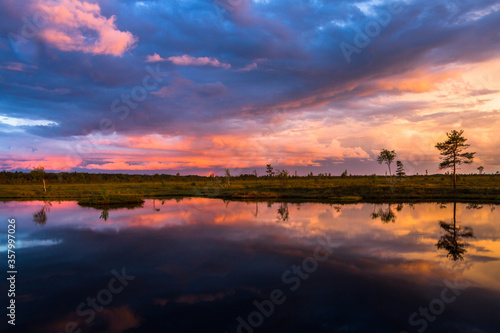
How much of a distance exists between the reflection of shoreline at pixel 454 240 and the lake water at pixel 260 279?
2.3 inches

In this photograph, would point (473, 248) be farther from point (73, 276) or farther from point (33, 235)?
point (33, 235)

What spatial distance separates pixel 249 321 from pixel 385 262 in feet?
26.8

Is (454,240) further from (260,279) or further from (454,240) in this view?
(260,279)

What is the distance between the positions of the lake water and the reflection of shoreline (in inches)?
2.3

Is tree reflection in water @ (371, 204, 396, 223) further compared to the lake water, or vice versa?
tree reflection in water @ (371, 204, 396, 223)

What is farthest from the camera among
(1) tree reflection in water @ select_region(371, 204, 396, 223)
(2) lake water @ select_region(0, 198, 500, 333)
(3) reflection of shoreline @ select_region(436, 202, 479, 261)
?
(1) tree reflection in water @ select_region(371, 204, 396, 223)

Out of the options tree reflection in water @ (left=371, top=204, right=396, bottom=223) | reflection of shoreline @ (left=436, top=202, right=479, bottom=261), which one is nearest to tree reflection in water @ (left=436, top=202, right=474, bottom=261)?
reflection of shoreline @ (left=436, top=202, right=479, bottom=261)

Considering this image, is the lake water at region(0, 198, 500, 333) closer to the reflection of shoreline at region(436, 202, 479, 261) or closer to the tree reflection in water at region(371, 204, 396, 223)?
the reflection of shoreline at region(436, 202, 479, 261)

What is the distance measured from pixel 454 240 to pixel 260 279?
13.5 metres

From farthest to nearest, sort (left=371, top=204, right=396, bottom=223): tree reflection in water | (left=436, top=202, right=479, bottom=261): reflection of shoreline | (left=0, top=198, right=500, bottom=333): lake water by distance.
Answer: (left=371, top=204, right=396, bottom=223): tree reflection in water
(left=436, top=202, right=479, bottom=261): reflection of shoreline
(left=0, top=198, right=500, bottom=333): lake water

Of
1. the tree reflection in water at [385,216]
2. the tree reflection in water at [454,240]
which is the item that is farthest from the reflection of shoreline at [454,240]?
the tree reflection in water at [385,216]

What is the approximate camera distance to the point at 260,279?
11039mm

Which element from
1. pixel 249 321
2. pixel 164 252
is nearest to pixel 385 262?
pixel 249 321

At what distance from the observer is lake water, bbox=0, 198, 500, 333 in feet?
25.8
